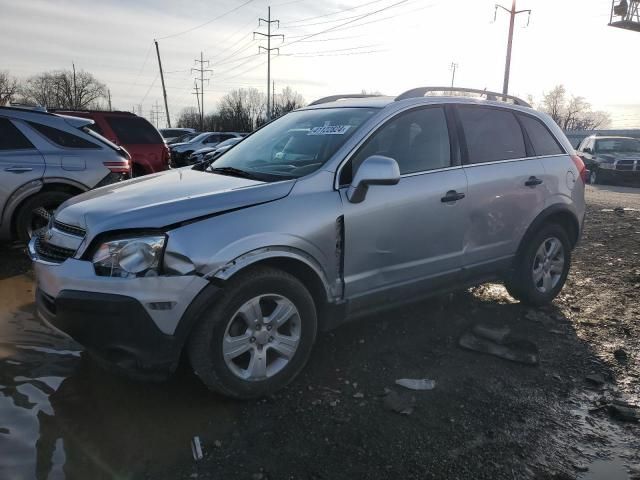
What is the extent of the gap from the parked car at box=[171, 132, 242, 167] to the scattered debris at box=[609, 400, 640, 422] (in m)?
20.2

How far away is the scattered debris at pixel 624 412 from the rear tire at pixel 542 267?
158cm

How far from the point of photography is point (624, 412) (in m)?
3.04

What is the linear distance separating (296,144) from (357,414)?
6.53 feet

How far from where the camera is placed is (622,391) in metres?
3.35

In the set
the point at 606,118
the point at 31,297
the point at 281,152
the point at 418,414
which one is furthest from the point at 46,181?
the point at 606,118

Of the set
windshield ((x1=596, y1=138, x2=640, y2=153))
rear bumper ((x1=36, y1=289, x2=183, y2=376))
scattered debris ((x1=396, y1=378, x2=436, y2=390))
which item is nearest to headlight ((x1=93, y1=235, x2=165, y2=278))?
rear bumper ((x1=36, y1=289, x2=183, y2=376))

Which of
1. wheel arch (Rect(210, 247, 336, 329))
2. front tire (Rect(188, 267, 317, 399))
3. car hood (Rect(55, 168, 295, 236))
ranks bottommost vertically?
front tire (Rect(188, 267, 317, 399))

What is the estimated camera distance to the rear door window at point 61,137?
19.6 ft

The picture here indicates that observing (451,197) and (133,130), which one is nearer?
(451,197)

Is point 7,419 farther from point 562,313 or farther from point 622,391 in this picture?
point 562,313

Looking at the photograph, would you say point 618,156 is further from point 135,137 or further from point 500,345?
point 500,345

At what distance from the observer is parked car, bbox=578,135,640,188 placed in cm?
1838

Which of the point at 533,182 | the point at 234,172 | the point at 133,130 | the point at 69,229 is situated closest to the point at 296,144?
the point at 234,172

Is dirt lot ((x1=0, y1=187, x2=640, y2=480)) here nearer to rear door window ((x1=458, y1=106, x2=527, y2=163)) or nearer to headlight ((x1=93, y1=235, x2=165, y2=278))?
headlight ((x1=93, y1=235, x2=165, y2=278))
